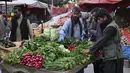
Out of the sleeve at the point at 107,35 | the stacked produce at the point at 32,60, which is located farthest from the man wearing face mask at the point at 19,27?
the sleeve at the point at 107,35

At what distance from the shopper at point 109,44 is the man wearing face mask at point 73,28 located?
51.9 inches

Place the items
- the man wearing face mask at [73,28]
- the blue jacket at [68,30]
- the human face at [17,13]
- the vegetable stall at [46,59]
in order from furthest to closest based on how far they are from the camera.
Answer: the human face at [17,13] → the blue jacket at [68,30] → the man wearing face mask at [73,28] → the vegetable stall at [46,59]

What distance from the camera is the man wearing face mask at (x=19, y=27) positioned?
8.70 m

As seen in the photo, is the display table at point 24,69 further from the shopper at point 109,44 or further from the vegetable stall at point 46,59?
the shopper at point 109,44

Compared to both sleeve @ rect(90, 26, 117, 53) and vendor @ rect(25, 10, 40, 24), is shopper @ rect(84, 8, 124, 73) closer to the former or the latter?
sleeve @ rect(90, 26, 117, 53)

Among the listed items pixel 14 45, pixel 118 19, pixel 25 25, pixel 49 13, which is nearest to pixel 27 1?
pixel 49 13

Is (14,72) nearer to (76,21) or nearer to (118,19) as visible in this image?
(76,21)

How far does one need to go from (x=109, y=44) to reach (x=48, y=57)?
1.17 meters

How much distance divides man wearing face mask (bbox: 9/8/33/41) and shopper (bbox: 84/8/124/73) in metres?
3.39

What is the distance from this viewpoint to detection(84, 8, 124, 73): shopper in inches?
219

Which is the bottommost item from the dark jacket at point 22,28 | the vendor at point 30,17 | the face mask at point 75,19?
the vendor at point 30,17

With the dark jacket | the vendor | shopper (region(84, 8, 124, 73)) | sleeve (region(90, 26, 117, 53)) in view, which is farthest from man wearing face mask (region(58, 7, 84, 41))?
the vendor

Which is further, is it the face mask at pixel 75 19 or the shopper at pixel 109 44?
the face mask at pixel 75 19

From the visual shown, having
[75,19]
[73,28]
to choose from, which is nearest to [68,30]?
[73,28]
